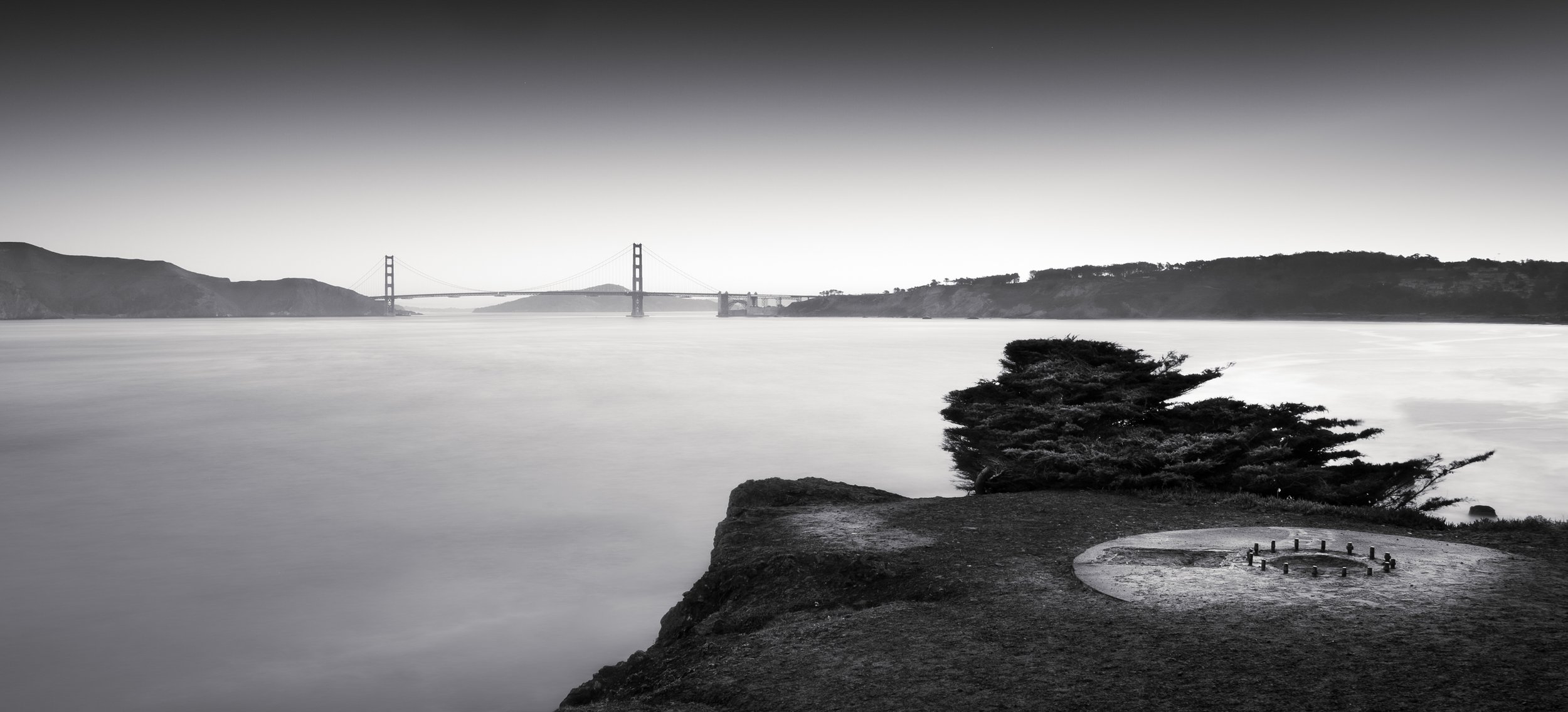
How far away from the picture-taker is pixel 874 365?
4225 centimetres

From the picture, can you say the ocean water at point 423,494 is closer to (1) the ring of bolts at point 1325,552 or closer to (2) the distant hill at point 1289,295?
(1) the ring of bolts at point 1325,552

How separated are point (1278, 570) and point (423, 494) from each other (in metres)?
11.4

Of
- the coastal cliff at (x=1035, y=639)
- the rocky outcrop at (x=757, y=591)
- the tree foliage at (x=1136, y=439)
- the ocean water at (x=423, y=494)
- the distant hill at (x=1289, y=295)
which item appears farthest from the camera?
the distant hill at (x=1289, y=295)

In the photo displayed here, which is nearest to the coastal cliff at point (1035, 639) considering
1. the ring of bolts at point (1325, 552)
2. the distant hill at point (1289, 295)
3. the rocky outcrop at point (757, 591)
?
the rocky outcrop at point (757, 591)

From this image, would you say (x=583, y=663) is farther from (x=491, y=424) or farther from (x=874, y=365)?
(x=874, y=365)

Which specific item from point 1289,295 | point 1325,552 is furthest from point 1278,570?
point 1289,295

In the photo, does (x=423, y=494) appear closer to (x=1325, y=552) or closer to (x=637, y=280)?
(x=1325, y=552)

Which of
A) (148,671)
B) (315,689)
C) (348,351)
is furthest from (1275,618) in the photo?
(348,351)

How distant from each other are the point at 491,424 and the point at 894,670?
61.2 feet

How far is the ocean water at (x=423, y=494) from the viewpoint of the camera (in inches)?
287

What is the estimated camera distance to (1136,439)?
11406 mm

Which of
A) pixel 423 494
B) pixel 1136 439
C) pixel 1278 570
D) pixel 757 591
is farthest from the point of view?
pixel 423 494

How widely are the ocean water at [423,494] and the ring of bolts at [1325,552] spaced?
473 centimetres

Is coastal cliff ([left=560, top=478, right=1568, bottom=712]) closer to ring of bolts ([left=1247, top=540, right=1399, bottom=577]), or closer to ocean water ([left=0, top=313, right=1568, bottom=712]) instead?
ring of bolts ([left=1247, top=540, right=1399, bottom=577])
